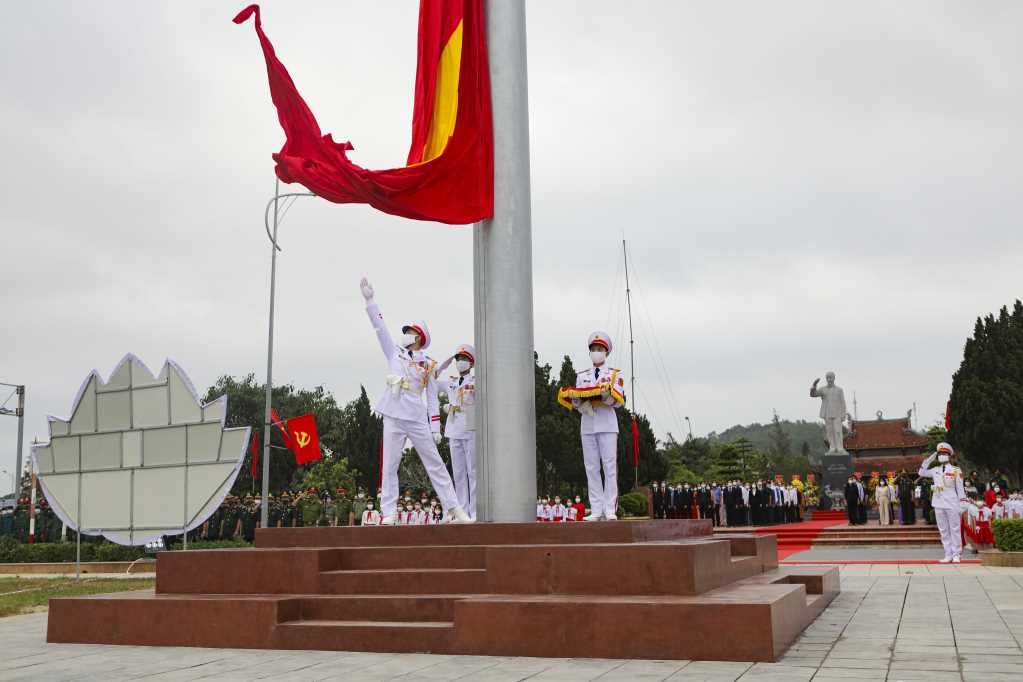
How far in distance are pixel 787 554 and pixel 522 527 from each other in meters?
13.3

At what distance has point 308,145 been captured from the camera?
9.54 meters

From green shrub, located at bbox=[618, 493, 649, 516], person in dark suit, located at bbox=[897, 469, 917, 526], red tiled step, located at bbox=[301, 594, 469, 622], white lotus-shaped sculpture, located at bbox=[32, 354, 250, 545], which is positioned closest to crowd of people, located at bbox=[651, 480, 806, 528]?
green shrub, located at bbox=[618, 493, 649, 516]

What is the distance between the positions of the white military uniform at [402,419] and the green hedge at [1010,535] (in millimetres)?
10139

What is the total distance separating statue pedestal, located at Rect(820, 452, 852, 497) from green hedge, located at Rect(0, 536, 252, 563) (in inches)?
738

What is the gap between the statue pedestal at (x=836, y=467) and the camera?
30.5 m

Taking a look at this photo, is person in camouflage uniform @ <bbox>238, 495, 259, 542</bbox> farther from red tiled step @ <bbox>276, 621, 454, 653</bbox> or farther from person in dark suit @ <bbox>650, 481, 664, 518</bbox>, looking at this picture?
red tiled step @ <bbox>276, 621, 454, 653</bbox>

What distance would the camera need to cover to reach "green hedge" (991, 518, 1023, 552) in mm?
14594

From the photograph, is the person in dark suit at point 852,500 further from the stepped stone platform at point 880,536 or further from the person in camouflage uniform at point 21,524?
the person in camouflage uniform at point 21,524

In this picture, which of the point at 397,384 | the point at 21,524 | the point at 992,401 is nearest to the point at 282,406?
the point at 21,524

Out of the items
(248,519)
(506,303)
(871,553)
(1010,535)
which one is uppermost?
(506,303)

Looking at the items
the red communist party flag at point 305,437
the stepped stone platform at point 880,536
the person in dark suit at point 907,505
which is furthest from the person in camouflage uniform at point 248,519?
the person in dark suit at point 907,505

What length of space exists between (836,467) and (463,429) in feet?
74.8

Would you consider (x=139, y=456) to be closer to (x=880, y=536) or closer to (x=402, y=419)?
(x=402, y=419)

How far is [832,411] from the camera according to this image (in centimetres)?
3081
